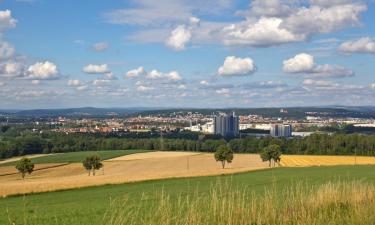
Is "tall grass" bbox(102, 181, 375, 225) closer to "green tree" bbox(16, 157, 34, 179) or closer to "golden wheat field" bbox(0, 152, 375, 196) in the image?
"golden wheat field" bbox(0, 152, 375, 196)

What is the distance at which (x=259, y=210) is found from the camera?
35.9ft

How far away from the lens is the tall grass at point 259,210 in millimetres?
9391

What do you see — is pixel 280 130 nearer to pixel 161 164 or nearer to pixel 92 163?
pixel 161 164

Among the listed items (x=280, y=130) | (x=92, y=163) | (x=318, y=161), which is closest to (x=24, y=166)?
(x=92, y=163)

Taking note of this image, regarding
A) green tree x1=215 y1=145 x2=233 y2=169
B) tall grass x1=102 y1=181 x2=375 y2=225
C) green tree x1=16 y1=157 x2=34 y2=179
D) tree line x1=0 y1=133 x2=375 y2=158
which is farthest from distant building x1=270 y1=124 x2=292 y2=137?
tall grass x1=102 y1=181 x2=375 y2=225

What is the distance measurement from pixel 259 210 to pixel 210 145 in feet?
357

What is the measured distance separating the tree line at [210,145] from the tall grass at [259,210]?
3469 inches

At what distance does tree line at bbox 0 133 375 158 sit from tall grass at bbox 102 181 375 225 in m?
88.1

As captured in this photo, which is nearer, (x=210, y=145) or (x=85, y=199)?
(x=85, y=199)

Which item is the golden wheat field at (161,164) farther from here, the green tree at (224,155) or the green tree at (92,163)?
the green tree at (224,155)

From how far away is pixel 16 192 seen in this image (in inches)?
1566

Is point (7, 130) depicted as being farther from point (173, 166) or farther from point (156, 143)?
point (173, 166)

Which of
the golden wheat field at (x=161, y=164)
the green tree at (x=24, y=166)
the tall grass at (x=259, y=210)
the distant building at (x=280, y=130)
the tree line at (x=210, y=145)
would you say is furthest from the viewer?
the distant building at (x=280, y=130)

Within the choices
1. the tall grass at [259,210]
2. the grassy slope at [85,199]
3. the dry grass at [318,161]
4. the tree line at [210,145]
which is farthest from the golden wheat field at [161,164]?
the tall grass at [259,210]
